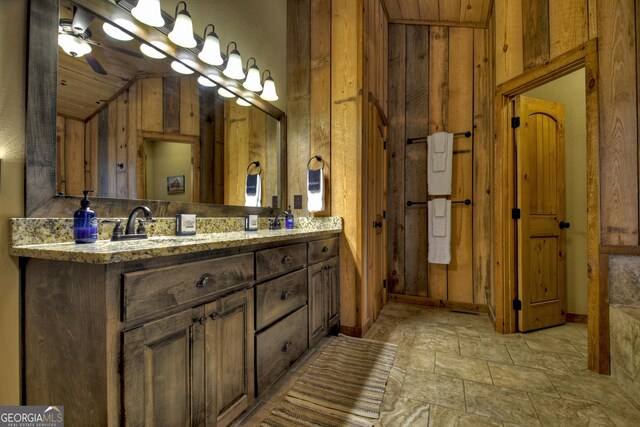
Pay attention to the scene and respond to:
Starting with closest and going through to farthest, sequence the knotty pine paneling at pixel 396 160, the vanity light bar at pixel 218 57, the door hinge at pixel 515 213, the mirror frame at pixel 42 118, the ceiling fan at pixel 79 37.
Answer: the mirror frame at pixel 42 118
the ceiling fan at pixel 79 37
the vanity light bar at pixel 218 57
the door hinge at pixel 515 213
the knotty pine paneling at pixel 396 160

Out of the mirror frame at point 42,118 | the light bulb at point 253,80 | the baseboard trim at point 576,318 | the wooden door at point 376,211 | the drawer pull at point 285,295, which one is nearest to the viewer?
the mirror frame at point 42,118

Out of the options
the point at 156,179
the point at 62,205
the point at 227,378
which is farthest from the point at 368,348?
the point at 62,205

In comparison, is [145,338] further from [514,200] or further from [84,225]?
[514,200]

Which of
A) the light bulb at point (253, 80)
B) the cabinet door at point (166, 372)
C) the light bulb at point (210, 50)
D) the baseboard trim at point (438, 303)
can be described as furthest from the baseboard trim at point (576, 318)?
the light bulb at point (210, 50)

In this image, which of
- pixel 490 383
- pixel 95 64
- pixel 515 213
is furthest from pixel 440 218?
pixel 95 64

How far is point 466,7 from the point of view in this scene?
2986 millimetres

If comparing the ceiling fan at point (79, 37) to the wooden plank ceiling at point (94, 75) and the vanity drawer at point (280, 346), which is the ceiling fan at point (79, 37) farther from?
the vanity drawer at point (280, 346)

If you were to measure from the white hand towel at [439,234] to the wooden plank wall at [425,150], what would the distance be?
135 millimetres

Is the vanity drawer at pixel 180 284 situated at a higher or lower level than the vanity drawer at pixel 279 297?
higher

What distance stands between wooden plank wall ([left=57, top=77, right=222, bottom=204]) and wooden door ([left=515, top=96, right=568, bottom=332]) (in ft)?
8.09

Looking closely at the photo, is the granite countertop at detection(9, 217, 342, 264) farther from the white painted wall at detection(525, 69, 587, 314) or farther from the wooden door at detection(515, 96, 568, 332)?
the white painted wall at detection(525, 69, 587, 314)

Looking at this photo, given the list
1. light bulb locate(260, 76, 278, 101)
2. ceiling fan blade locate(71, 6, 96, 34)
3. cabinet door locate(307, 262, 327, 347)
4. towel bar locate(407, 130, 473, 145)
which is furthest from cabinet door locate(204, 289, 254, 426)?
towel bar locate(407, 130, 473, 145)

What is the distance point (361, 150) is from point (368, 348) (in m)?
1.51

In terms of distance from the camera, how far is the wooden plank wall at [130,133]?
1.24 m
